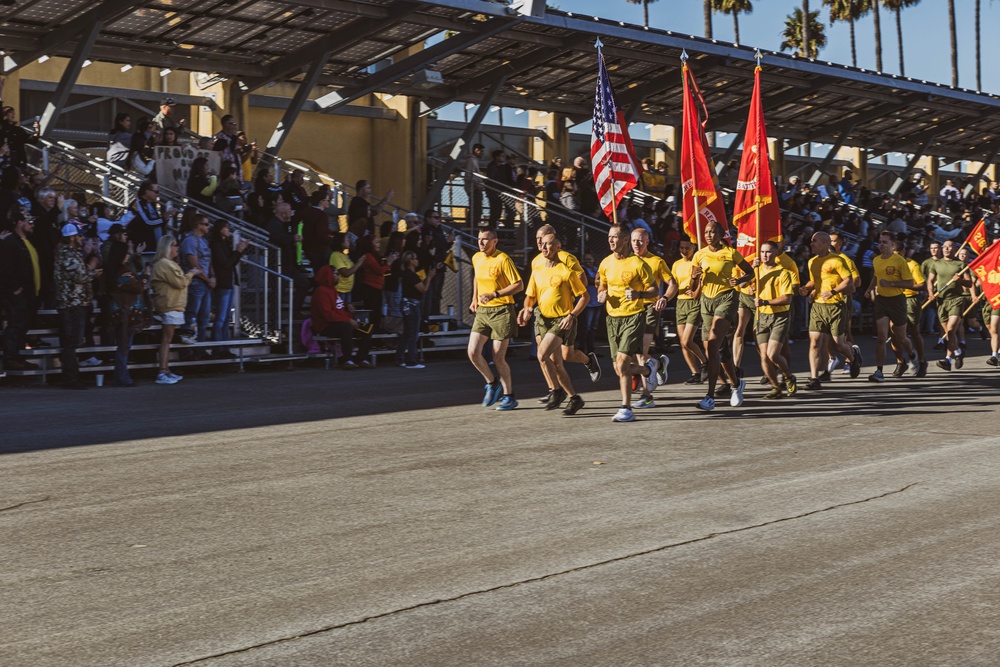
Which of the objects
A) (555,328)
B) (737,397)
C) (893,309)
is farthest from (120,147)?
(893,309)

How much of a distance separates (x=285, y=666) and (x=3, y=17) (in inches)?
674

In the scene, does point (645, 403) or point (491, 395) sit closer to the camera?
point (645, 403)

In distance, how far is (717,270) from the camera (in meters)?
14.2

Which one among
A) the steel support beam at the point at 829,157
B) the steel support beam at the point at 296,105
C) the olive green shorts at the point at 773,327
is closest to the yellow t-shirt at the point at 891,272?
the olive green shorts at the point at 773,327

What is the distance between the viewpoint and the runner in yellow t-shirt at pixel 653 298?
13.4m

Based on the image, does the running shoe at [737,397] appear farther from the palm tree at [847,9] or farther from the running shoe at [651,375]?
the palm tree at [847,9]

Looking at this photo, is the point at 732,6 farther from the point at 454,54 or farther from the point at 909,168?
the point at 454,54

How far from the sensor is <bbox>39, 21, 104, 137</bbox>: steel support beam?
64.1 feet

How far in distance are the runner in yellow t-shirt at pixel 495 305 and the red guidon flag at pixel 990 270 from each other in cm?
894

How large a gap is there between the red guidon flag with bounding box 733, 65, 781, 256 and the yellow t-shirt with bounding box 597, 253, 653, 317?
300 cm

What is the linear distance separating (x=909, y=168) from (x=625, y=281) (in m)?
31.7

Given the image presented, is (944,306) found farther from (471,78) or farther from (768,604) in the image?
(768,604)

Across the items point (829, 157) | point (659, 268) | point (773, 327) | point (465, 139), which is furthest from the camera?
point (829, 157)

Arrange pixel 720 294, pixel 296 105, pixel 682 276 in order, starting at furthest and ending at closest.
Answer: pixel 296 105
pixel 682 276
pixel 720 294
